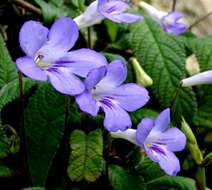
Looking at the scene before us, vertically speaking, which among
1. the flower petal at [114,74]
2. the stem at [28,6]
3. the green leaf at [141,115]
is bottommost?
the green leaf at [141,115]

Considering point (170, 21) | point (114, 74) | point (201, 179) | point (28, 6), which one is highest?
point (114, 74)

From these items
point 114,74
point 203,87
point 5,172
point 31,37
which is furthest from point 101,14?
point 203,87

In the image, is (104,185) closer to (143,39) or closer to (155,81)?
(155,81)

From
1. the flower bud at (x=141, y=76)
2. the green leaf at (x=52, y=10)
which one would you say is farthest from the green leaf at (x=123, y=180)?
the green leaf at (x=52, y=10)

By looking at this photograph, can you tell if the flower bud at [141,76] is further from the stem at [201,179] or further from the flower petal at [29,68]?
the flower petal at [29,68]

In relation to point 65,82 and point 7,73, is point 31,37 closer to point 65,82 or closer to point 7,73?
point 65,82

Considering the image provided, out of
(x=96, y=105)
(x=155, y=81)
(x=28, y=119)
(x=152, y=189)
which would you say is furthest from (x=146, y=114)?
(x=96, y=105)
